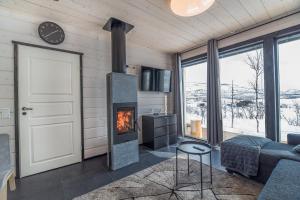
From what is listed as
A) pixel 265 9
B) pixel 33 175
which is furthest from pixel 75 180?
pixel 265 9

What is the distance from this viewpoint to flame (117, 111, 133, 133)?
2645mm

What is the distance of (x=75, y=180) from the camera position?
7.18 feet

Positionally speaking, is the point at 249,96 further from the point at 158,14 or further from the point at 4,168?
the point at 4,168

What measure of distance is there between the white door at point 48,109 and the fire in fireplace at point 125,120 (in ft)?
2.65

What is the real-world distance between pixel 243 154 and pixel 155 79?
2535mm

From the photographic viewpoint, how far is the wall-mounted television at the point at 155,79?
3.77 m

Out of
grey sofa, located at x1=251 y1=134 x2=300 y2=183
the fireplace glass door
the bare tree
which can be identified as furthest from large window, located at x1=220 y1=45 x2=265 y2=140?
the fireplace glass door

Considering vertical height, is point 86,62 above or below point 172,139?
above

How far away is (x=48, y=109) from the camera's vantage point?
8.29ft

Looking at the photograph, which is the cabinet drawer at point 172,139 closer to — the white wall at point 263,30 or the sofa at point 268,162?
the sofa at point 268,162

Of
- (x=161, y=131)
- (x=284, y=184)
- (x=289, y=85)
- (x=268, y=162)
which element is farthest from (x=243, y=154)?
(x=161, y=131)

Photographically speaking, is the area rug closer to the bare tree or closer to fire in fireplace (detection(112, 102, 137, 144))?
fire in fireplace (detection(112, 102, 137, 144))

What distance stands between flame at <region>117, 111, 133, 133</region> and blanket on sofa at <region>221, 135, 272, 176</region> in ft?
A: 5.29

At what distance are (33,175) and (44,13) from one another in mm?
2506
